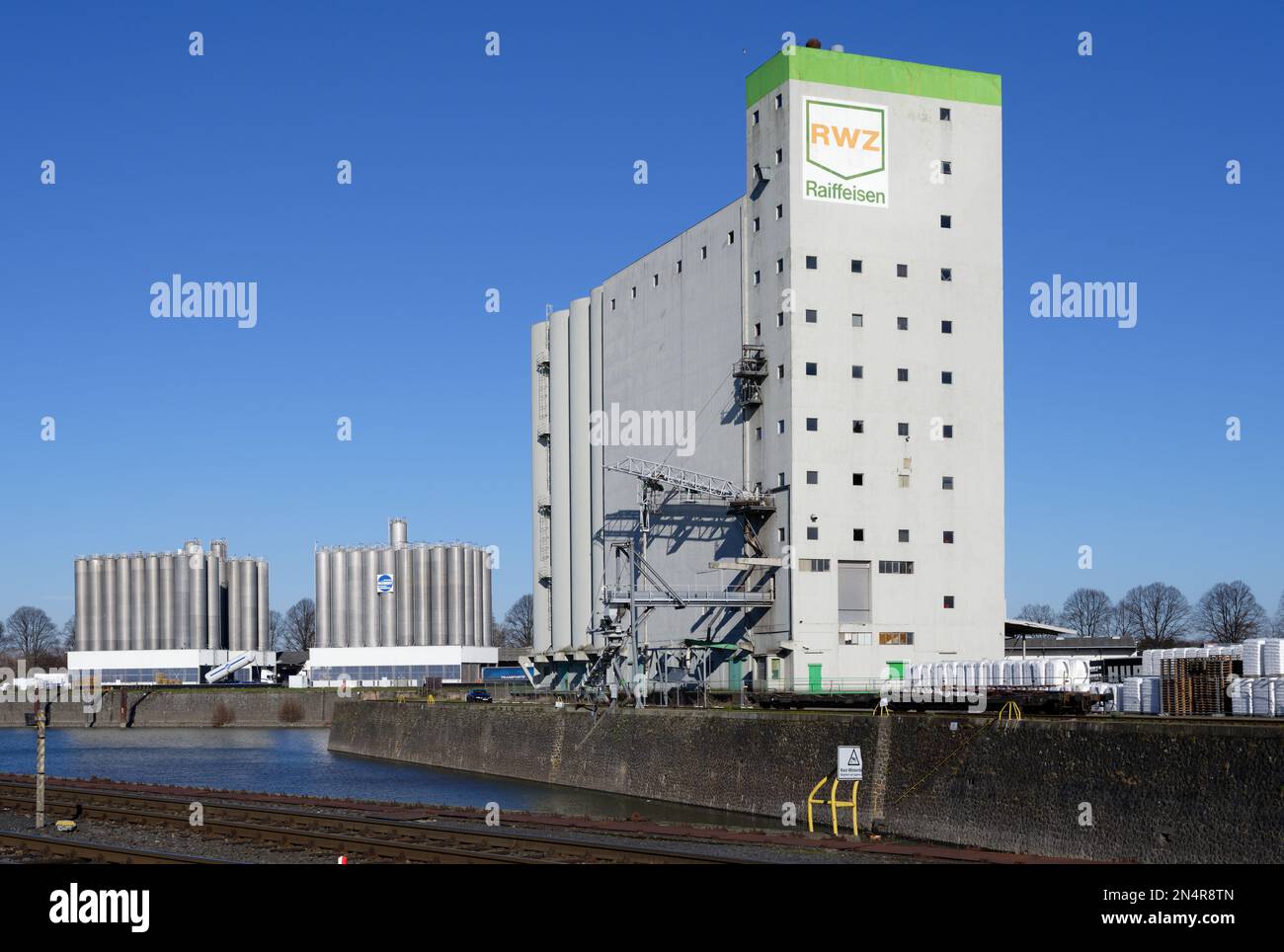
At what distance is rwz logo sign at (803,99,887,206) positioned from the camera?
72.5 meters

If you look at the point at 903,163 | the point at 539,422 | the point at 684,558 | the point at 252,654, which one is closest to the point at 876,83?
the point at 903,163

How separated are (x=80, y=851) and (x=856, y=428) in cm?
4808

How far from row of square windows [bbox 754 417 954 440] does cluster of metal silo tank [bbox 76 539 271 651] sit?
124 metres

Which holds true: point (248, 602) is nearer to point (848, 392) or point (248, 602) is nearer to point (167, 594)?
point (167, 594)

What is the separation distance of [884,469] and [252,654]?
418 ft

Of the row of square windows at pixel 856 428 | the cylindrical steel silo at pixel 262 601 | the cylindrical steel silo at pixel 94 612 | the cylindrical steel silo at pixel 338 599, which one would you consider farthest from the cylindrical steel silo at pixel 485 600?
the row of square windows at pixel 856 428

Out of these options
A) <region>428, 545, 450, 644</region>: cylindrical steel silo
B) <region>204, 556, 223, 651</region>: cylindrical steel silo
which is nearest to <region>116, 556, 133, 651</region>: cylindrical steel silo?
<region>204, 556, 223, 651</region>: cylindrical steel silo

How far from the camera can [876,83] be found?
7394cm

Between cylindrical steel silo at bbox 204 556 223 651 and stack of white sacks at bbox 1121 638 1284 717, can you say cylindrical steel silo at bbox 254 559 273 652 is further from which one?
stack of white sacks at bbox 1121 638 1284 717

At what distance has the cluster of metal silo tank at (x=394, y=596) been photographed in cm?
16925

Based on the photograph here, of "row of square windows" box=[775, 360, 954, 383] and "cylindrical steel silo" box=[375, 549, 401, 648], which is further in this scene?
"cylindrical steel silo" box=[375, 549, 401, 648]

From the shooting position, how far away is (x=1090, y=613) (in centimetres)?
19375

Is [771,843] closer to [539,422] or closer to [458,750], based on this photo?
[458,750]

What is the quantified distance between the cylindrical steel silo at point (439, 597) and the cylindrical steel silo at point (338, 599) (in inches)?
397
